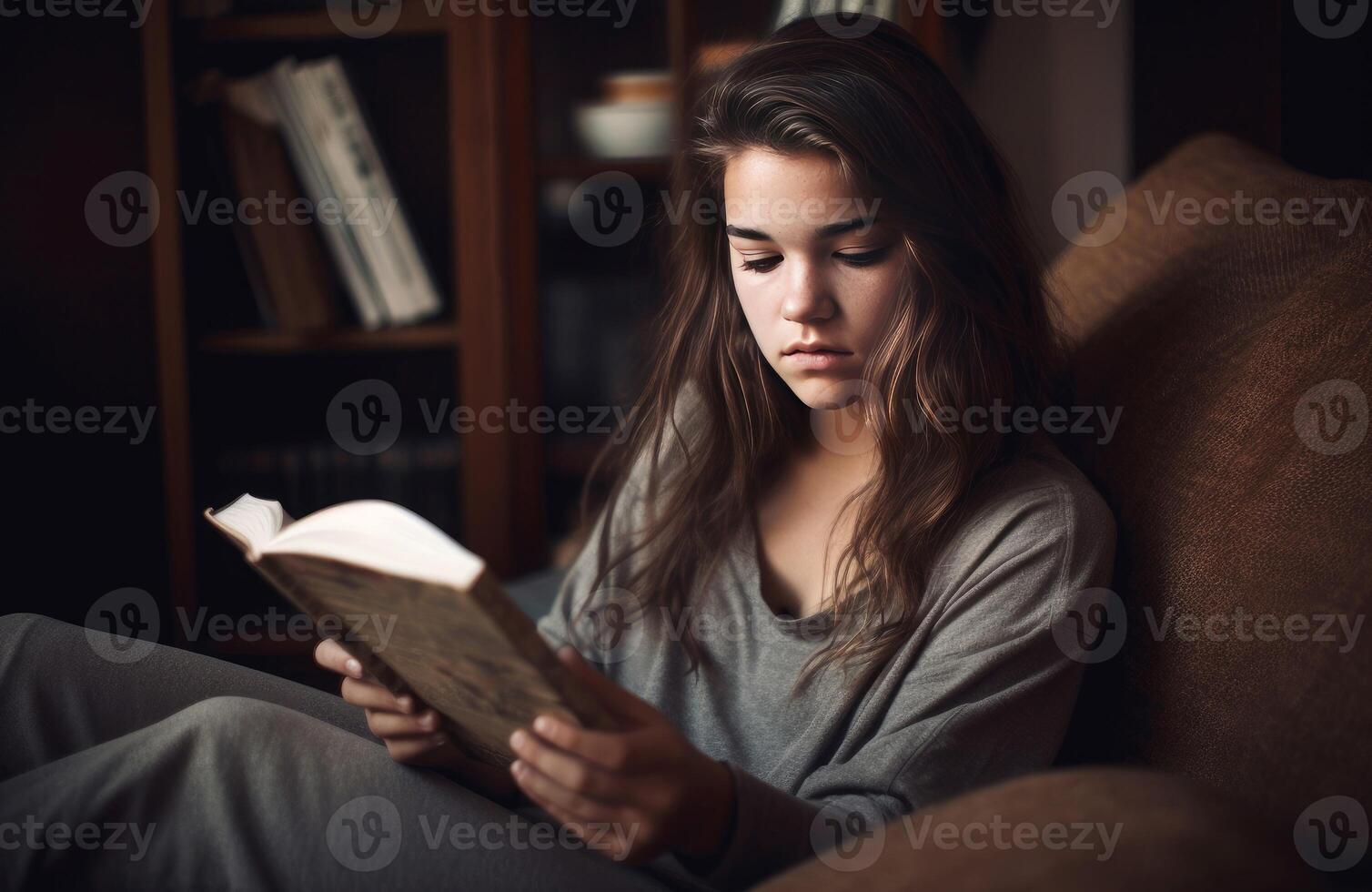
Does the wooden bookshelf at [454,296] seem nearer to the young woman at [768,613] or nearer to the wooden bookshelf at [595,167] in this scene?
the wooden bookshelf at [595,167]

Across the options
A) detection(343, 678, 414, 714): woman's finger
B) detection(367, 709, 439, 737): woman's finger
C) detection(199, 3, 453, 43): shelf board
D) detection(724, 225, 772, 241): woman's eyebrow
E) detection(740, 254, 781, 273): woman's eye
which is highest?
detection(199, 3, 453, 43): shelf board

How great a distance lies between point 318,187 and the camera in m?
1.84

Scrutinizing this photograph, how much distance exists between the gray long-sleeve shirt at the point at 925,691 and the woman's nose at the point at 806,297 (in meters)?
0.20

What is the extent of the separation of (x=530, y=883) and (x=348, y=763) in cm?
16

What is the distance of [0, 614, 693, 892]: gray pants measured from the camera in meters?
0.70

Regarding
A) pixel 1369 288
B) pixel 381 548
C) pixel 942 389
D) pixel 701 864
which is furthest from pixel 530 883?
pixel 1369 288

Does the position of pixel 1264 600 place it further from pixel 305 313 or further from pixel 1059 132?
pixel 305 313

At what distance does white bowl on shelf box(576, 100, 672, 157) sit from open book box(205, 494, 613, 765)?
1.26 m

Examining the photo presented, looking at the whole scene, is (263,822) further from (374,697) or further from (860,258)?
(860,258)

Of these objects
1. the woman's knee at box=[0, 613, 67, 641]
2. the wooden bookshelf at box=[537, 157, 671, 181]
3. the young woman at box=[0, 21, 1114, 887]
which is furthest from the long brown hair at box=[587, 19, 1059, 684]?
the wooden bookshelf at box=[537, 157, 671, 181]

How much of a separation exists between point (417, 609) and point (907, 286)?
0.50m

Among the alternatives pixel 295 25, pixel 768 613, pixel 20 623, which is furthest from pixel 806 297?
pixel 295 25

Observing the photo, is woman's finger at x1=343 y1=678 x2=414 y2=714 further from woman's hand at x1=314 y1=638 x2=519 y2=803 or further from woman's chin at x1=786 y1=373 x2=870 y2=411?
woman's chin at x1=786 y1=373 x2=870 y2=411

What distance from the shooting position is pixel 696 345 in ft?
3.69
